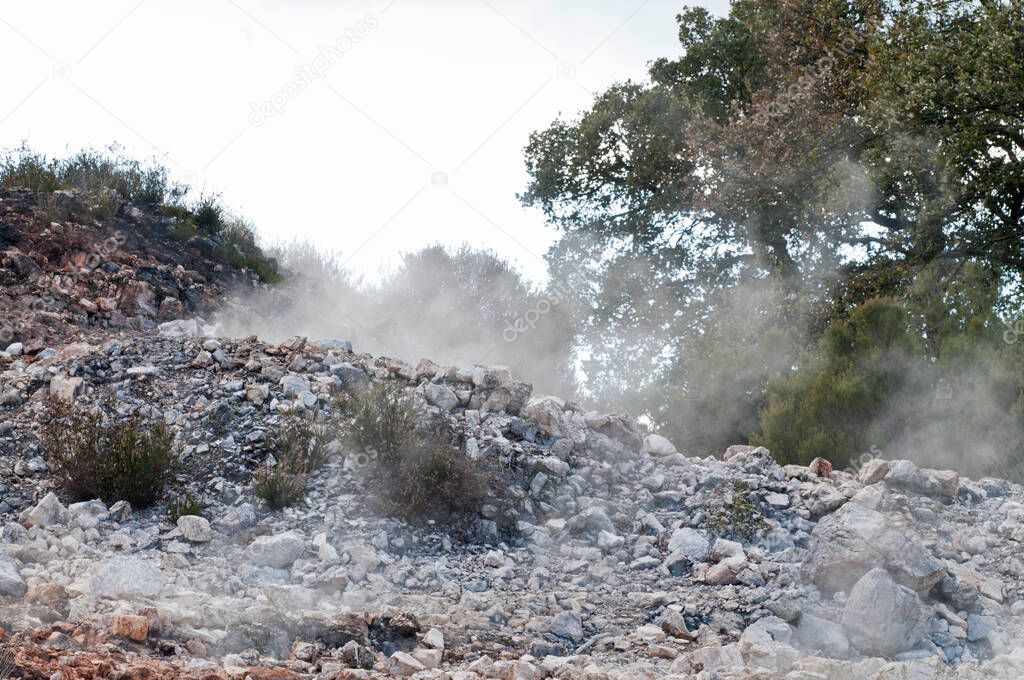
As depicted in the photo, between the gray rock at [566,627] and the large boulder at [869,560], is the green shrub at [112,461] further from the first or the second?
the large boulder at [869,560]

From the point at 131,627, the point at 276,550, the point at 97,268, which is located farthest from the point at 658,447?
the point at 97,268

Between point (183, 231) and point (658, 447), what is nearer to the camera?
point (658, 447)

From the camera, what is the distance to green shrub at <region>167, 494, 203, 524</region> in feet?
23.5

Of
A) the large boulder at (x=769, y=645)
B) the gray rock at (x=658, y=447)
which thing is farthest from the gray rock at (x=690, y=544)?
the gray rock at (x=658, y=447)

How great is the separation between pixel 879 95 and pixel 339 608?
1014 centimetres

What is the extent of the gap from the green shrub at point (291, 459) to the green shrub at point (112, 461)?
75 centimetres

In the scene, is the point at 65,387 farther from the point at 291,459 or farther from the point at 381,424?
the point at 381,424

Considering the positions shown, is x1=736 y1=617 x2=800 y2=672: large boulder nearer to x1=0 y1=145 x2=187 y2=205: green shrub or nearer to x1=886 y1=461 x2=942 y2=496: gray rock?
x1=886 y1=461 x2=942 y2=496: gray rock

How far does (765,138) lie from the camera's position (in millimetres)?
14227

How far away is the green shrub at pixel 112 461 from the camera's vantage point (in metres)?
7.37

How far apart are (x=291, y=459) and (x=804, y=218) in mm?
9312

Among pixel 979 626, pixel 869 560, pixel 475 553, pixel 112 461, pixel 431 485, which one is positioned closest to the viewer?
pixel 979 626

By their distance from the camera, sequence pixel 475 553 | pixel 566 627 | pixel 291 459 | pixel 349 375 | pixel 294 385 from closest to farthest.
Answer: pixel 566 627 < pixel 475 553 < pixel 291 459 < pixel 294 385 < pixel 349 375

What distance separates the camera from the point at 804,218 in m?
14.4
